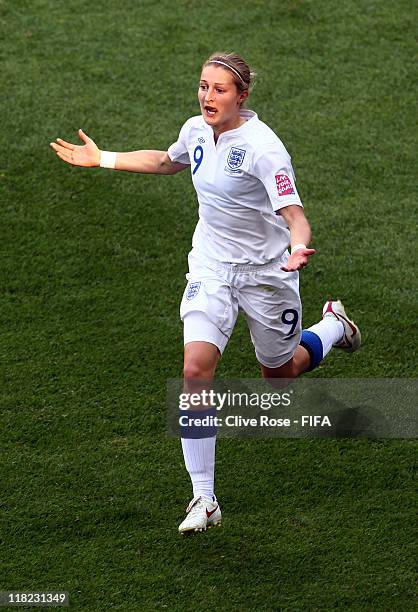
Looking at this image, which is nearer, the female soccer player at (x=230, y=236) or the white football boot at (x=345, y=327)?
the female soccer player at (x=230, y=236)

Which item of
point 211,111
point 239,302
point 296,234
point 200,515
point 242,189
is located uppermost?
point 211,111

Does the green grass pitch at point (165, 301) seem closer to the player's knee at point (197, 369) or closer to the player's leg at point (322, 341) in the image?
the player's leg at point (322, 341)

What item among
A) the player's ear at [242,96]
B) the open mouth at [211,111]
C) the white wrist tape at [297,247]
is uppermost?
the player's ear at [242,96]

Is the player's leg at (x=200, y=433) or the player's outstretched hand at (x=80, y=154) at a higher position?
the player's outstretched hand at (x=80, y=154)

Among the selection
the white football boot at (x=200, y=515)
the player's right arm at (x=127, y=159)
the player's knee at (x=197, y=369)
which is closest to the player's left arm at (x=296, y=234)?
the player's knee at (x=197, y=369)

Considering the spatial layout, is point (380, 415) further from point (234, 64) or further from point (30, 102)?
point (30, 102)

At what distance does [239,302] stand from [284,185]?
681mm

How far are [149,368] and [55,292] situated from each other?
0.96m

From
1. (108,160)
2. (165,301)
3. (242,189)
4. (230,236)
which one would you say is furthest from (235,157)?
(165,301)

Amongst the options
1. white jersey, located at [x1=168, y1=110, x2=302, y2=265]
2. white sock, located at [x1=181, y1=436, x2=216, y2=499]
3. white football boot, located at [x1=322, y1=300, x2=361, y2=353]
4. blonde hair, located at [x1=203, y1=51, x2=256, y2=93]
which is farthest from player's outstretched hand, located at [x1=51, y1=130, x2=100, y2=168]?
white football boot, located at [x1=322, y1=300, x2=361, y2=353]

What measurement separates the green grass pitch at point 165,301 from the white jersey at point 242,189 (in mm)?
Answer: 1175

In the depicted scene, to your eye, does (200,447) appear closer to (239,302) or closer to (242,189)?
(239,302)

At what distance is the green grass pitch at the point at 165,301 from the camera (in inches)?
226

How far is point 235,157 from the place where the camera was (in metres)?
5.82
